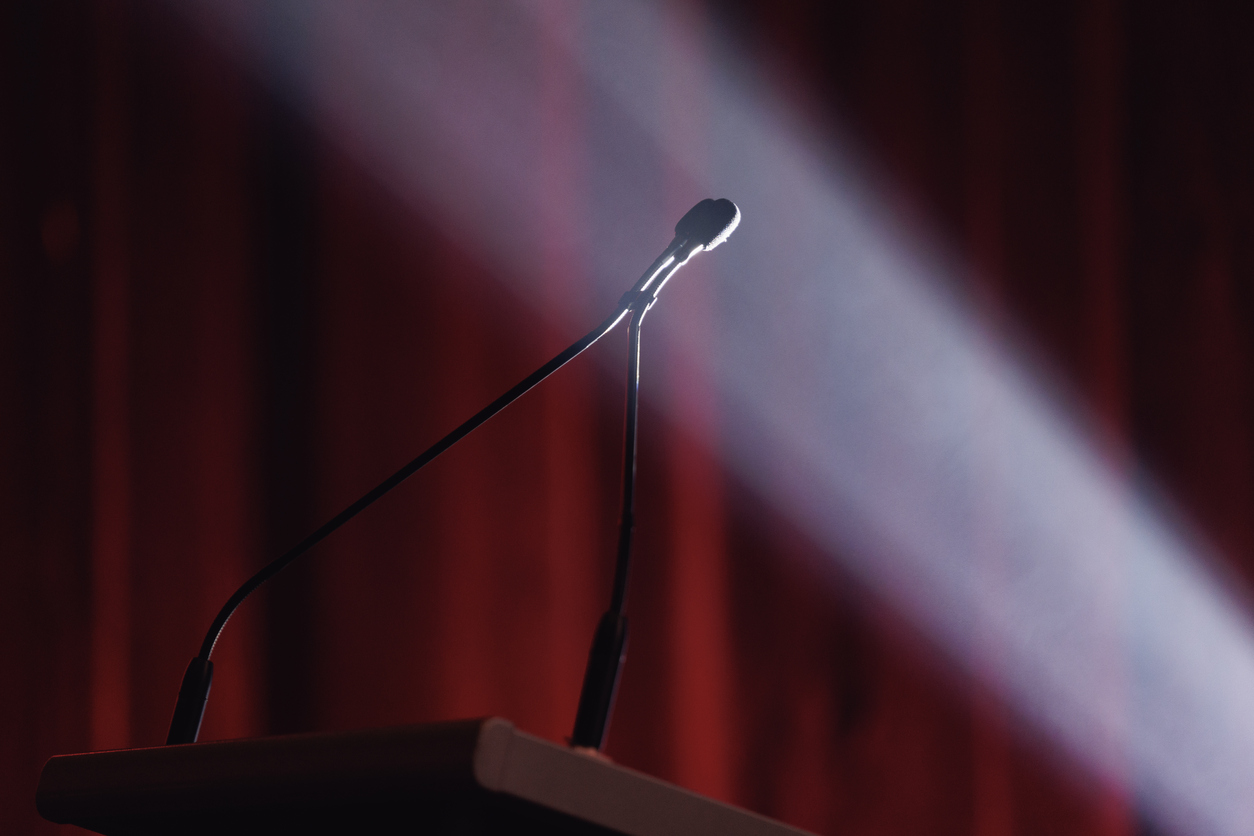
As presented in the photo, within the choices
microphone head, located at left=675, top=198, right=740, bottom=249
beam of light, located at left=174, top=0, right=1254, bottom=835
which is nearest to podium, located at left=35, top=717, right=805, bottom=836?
microphone head, located at left=675, top=198, right=740, bottom=249

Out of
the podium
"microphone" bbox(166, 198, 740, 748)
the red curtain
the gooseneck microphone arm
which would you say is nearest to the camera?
the podium

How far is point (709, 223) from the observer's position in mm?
771

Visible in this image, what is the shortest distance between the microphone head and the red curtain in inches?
37.2

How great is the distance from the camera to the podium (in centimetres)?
45

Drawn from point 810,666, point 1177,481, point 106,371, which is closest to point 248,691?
point 106,371

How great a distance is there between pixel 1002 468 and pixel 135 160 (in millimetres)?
1441

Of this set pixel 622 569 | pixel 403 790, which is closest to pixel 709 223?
pixel 622 569

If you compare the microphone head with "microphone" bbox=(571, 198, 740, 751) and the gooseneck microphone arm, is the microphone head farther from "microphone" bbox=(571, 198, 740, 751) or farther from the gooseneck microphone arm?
the gooseneck microphone arm

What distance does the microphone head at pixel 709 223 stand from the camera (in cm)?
77

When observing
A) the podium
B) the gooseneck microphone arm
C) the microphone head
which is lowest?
the podium

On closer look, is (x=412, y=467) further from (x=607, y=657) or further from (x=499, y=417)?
(x=499, y=417)

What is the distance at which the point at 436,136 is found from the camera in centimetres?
178

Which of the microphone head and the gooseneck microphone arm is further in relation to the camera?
the microphone head

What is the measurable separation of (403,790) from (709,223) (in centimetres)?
44
